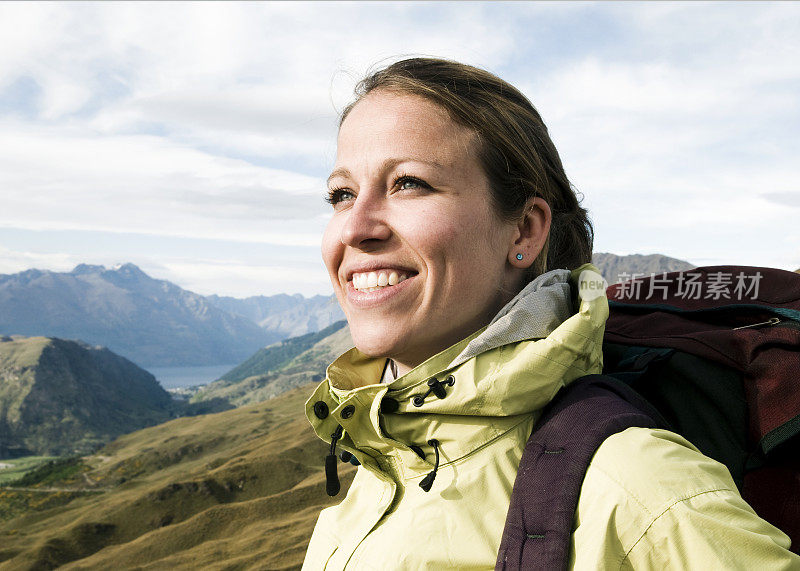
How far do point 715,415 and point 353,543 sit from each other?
155 centimetres

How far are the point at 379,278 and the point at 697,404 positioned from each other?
4.64 feet

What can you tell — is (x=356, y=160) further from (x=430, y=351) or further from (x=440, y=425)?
(x=440, y=425)

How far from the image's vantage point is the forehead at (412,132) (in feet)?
8.56

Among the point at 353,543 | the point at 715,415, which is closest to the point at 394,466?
the point at 353,543

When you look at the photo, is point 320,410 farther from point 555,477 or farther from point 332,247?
point 555,477

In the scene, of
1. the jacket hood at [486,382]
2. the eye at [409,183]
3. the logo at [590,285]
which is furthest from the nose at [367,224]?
the logo at [590,285]

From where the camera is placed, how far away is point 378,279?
2.68 metres

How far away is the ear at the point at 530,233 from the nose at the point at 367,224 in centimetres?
62

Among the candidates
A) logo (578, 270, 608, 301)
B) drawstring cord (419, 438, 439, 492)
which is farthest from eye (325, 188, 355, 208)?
drawstring cord (419, 438, 439, 492)

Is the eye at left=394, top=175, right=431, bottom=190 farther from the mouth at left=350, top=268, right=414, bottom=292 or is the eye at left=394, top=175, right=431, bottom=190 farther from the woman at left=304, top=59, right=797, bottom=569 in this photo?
the mouth at left=350, top=268, right=414, bottom=292

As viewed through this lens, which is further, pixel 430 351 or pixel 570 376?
pixel 430 351

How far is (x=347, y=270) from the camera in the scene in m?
2.83

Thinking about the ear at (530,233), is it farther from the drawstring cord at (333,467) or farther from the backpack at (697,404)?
the drawstring cord at (333,467)

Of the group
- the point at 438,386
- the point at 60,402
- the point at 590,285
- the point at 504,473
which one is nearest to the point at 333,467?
the point at 438,386
